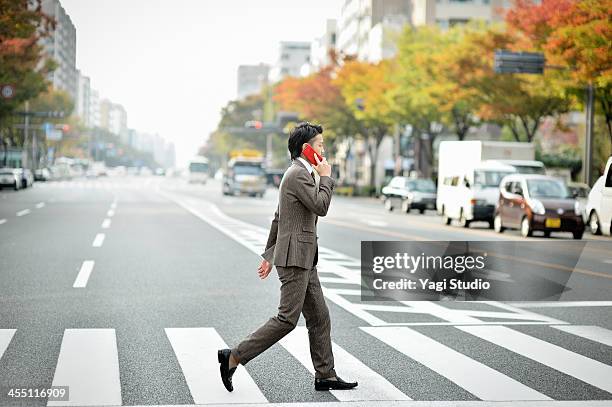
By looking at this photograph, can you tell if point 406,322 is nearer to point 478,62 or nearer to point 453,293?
point 453,293

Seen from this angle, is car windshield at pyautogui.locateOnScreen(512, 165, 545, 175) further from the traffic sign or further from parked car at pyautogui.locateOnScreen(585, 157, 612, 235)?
the traffic sign

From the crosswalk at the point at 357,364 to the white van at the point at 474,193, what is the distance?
20.0 meters

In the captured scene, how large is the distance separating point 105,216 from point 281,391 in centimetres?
2439

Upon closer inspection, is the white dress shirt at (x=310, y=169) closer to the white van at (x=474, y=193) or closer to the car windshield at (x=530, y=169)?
the white van at (x=474, y=193)

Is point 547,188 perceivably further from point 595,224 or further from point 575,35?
point 575,35

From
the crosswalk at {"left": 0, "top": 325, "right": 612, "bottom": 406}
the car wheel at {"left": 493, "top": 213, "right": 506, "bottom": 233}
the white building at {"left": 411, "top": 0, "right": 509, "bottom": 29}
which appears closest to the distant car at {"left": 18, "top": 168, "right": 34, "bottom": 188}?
the white building at {"left": 411, "top": 0, "right": 509, "bottom": 29}

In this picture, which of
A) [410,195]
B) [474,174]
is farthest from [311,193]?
[410,195]

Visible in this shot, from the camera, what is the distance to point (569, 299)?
39.1ft

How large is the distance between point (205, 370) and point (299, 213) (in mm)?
1663

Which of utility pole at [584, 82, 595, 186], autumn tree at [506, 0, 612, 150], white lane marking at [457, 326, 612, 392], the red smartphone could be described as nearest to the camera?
the red smartphone

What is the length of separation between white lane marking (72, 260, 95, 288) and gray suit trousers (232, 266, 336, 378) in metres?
6.61

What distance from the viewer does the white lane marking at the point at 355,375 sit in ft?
21.1

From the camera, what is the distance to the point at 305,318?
6430 millimetres

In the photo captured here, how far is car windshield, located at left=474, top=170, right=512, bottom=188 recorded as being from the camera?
30.6 m
